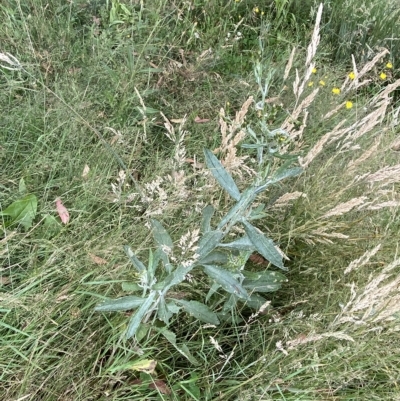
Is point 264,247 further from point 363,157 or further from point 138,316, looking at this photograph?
point 363,157

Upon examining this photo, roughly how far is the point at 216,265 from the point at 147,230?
0.38 meters

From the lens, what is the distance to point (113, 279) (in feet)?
5.42

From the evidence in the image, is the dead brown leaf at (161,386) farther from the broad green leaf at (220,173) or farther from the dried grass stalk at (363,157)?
the dried grass stalk at (363,157)

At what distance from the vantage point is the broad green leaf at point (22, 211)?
178 cm

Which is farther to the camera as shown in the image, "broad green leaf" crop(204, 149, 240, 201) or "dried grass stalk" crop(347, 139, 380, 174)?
"dried grass stalk" crop(347, 139, 380, 174)

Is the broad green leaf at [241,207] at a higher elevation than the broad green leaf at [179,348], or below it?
higher

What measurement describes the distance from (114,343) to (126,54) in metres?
1.45

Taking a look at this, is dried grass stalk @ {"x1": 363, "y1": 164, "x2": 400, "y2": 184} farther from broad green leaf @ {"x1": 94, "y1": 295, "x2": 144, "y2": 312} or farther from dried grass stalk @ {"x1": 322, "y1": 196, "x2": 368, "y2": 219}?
broad green leaf @ {"x1": 94, "y1": 295, "x2": 144, "y2": 312}

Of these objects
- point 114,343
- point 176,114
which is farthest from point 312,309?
point 176,114

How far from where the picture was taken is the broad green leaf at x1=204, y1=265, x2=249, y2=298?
1412 mm

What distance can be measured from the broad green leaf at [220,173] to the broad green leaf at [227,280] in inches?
8.6

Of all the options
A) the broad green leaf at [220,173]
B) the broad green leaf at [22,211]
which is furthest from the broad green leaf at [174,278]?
the broad green leaf at [22,211]

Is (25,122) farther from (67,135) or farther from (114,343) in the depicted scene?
(114,343)

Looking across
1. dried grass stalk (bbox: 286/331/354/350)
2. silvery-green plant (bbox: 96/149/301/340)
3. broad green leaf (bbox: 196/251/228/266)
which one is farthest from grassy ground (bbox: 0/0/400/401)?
broad green leaf (bbox: 196/251/228/266)
